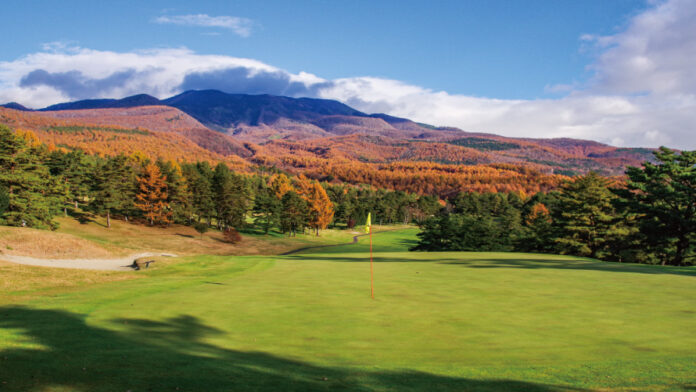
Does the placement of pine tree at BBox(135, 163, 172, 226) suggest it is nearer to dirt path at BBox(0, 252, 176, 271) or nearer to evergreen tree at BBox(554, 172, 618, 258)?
dirt path at BBox(0, 252, 176, 271)

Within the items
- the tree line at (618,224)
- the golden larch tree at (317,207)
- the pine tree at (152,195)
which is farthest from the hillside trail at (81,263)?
the golden larch tree at (317,207)

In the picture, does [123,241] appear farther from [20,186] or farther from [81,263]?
[81,263]

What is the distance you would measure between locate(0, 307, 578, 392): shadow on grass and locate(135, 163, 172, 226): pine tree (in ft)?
230

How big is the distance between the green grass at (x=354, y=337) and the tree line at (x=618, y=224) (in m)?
30.7

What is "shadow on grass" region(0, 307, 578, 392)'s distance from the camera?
6.28m

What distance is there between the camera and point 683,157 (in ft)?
144

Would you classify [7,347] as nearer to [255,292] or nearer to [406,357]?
[406,357]

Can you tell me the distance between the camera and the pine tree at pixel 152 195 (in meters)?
73.6

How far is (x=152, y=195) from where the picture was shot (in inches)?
2874

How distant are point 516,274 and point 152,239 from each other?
57861 mm

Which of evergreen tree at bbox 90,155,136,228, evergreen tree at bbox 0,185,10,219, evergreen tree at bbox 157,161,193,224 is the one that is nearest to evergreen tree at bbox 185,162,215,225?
evergreen tree at bbox 157,161,193,224

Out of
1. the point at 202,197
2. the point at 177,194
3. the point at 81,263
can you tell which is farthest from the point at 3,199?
the point at 202,197

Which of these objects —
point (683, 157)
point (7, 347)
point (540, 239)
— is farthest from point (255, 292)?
point (540, 239)

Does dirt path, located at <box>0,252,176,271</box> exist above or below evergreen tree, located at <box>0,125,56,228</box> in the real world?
below
